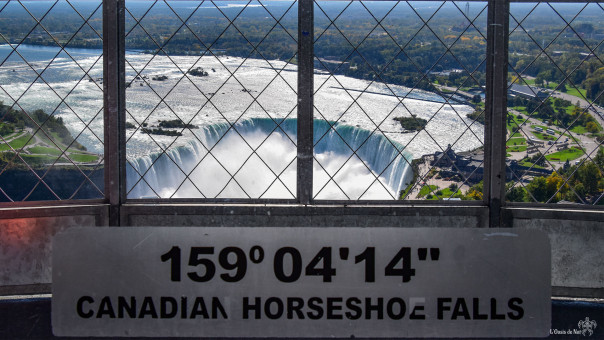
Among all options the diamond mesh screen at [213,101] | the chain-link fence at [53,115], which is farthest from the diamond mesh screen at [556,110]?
the chain-link fence at [53,115]

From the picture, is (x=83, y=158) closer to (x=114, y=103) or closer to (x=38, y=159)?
(x=38, y=159)

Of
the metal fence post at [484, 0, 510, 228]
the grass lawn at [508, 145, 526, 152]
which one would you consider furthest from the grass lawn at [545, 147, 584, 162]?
the metal fence post at [484, 0, 510, 228]

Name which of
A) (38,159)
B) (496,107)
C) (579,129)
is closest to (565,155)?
(579,129)

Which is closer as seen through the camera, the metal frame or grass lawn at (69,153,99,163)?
the metal frame

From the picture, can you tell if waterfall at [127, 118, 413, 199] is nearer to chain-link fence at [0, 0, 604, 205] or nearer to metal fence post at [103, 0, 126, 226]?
chain-link fence at [0, 0, 604, 205]

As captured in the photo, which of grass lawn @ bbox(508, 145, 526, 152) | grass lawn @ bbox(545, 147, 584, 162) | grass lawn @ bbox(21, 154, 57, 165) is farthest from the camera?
grass lawn @ bbox(508, 145, 526, 152)

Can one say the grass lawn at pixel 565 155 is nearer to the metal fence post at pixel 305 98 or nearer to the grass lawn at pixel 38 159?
the grass lawn at pixel 38 159
